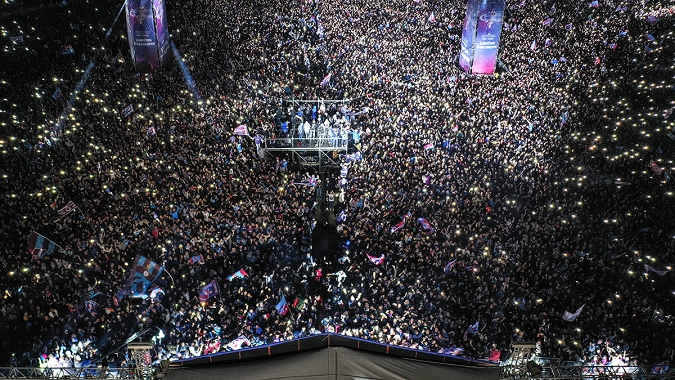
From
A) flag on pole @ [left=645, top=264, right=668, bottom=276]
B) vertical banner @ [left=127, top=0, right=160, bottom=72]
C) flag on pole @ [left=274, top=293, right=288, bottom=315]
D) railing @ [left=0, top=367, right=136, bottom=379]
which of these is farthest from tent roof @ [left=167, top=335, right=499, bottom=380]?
vertical banner @ [left=127, top=0, right=160, bottom=72]

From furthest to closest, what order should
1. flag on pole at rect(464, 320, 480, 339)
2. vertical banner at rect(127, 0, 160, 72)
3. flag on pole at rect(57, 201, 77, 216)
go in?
vertical banner at rect(127, 0, 160, 72) → flag on pole at rect(57, 201, 77, 216) → flag on pole at rect(464, 320, 480, 339)

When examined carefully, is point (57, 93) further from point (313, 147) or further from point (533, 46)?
point (533, 46)

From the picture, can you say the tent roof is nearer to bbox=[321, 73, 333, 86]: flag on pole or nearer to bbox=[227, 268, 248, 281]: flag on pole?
bbox=[227, 268, 248, 281]: flag on pole

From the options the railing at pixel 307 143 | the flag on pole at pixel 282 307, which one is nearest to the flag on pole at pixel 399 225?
the flag on pole at pixel 282 307

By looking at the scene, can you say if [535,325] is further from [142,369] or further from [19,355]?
[19,355]

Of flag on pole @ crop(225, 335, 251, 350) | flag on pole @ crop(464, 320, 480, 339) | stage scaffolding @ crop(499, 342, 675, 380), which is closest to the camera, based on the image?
stage scaffolding @ crop(499, 342, 675, 380)

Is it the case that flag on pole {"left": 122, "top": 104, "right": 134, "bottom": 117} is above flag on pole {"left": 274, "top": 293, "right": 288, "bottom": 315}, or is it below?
above

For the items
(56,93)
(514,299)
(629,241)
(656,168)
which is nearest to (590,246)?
(629,241)
